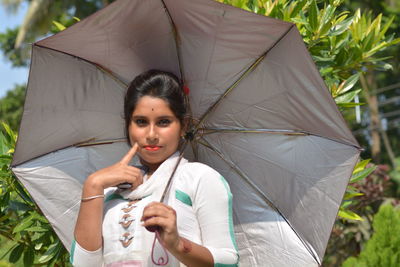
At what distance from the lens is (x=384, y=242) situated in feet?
14.1

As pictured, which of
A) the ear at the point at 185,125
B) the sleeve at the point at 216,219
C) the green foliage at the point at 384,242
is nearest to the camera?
the sleeve at the point at 216,219

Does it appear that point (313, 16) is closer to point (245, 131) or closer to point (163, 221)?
point (245, 131)

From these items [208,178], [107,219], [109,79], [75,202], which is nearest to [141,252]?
[107,219]

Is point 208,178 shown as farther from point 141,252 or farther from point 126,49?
point 126,49

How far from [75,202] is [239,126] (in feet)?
2.92

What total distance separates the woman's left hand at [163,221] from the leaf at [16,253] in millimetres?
2265

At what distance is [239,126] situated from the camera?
285 cm

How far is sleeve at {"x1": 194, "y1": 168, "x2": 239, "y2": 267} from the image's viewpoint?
2.28 metres

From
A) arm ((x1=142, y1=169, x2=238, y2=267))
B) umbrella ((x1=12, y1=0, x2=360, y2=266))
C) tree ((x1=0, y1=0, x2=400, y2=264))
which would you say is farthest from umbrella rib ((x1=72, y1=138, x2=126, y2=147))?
tree ((x1=0, y1=0, x2=400, y2=264))

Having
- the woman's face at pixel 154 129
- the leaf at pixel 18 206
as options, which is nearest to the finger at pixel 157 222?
the woman's face at pixel 154 129

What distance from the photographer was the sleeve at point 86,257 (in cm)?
238

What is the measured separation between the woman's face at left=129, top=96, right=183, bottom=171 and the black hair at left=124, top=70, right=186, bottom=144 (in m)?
0.03

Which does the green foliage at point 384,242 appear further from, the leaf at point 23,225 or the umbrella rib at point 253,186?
the leaf at point 23,225

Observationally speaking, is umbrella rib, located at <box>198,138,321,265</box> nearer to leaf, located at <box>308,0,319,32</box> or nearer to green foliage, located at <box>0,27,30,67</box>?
leaf, located at <box>308,0,319,32</box>
